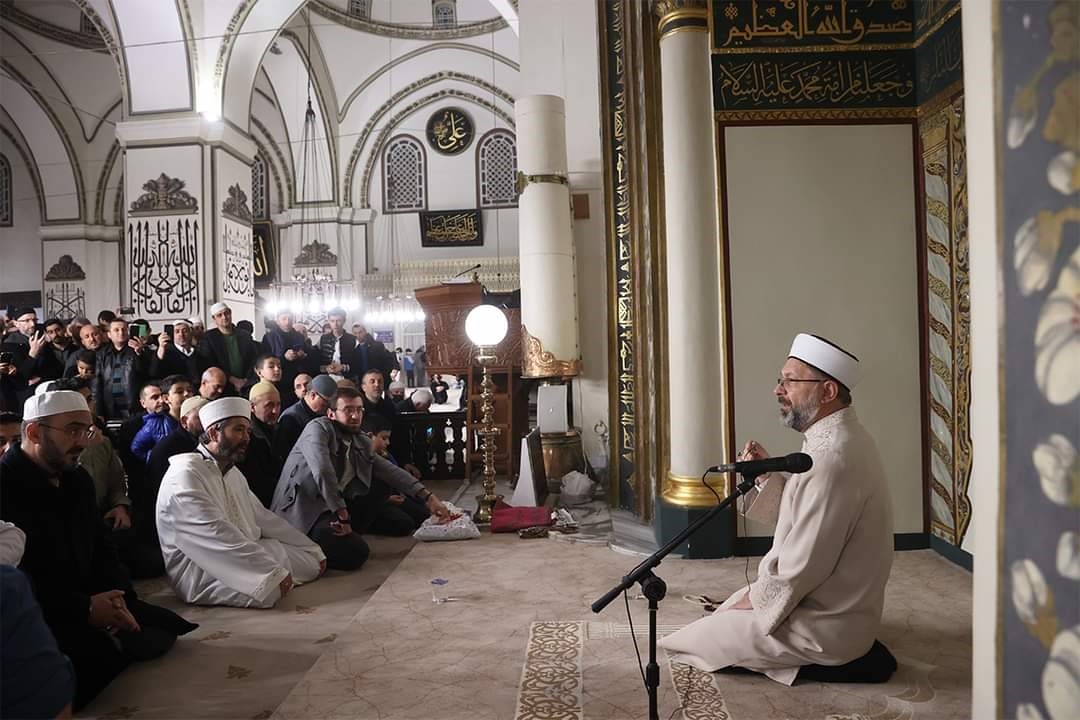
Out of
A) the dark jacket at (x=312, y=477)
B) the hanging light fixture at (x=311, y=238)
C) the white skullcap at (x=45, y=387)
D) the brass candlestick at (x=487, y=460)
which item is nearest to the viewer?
the white skullcap at (x=45, y=387)

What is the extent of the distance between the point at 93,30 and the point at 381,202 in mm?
4965

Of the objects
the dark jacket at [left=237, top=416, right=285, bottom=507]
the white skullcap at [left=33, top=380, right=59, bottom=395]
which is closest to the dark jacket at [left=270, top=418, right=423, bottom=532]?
the dark jacket at [left=237, top=416, right=285, bottom=507]

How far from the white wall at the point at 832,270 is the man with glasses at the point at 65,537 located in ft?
8.17

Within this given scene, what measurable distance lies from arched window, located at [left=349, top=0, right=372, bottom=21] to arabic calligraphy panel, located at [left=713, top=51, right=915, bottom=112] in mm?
10806

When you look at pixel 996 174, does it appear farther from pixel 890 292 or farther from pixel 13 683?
pixel 890 292

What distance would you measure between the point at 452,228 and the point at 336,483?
10765 millimetres

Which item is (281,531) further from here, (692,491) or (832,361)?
(832,361)

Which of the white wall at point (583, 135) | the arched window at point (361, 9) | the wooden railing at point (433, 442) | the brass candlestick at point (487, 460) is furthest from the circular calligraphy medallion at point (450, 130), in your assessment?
the brass candlestick at point (487, 460)

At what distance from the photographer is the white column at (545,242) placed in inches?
201

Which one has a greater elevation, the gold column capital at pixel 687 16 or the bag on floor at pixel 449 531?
A: the gold column capital at pixel 687 16

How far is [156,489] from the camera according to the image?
138 inches

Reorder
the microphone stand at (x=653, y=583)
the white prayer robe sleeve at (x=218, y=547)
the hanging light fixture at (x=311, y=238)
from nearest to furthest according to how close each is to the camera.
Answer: the microphone stand at (x=653, y=583), the white prayer robe sleeve at (x=218, y=547), the hanging light fixture at (x=311, y=238)

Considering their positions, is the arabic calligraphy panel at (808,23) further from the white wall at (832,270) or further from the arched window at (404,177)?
the arched window at (404,177)

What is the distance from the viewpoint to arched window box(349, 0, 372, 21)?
41.8 feet
